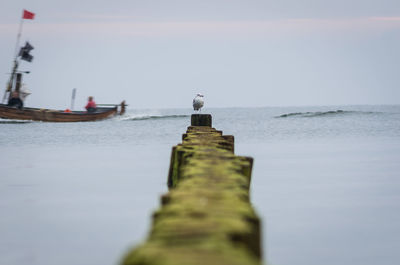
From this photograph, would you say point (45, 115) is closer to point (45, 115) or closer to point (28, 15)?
point (45, 115)

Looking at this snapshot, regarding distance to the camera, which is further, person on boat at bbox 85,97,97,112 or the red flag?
person on boat at bbox 85,97,97,112

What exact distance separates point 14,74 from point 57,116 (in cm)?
612

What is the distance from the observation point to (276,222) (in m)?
6.62

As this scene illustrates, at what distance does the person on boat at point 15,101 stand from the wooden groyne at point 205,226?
41918 millimetres

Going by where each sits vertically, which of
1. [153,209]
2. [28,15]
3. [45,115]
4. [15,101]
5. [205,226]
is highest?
[28,15]

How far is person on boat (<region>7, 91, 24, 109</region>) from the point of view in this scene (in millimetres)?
42812

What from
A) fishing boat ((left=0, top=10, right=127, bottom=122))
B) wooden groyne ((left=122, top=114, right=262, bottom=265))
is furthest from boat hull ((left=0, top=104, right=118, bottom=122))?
wooden groyne ((left=122, top=114, right=262, bottom=265))

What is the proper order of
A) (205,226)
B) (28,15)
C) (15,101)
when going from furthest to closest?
1. (15,101)
2. (28,15)
3. (205,226)

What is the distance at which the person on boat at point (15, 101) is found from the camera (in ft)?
140

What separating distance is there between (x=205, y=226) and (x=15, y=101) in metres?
43.9

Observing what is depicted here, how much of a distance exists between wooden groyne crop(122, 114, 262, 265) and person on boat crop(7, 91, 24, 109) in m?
41.9

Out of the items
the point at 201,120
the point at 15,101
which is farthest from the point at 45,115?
the point at 201,120

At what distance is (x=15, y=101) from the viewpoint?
4328 cm

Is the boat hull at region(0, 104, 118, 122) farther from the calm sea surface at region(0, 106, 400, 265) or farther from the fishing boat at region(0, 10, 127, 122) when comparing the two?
the calm sea surface at region(0, 106, 400, 265)
